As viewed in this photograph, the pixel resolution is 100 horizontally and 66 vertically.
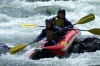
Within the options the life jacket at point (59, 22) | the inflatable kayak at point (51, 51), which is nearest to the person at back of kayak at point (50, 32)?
the inflatable kayak at point (51, 51)

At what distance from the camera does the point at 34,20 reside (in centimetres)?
1390

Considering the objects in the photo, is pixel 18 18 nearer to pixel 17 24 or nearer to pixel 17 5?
pixel 17 24

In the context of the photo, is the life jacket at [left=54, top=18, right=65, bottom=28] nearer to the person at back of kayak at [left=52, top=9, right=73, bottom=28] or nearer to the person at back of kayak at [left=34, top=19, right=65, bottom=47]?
the person at back of kayak at [left=52, top=9, right=73, bottom=28]

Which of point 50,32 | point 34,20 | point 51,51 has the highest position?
point 50,32

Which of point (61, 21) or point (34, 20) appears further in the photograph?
point (34, 20)

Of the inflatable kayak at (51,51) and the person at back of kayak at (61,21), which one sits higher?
the person at back of kayak at (61,21)

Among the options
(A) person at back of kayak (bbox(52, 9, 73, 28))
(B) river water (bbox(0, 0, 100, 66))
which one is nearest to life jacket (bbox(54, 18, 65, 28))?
(A) person at back of kayak (bbox(52, 9, 73, 28))

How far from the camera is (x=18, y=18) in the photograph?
47.0ft

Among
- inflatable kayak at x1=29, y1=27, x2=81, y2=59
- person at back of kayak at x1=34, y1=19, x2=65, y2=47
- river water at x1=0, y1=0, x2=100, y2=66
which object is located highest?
person at back of kayak at x1=34, y1=19, x2=65, y2=47

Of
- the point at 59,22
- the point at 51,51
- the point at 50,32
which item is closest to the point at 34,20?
the point at 59,22

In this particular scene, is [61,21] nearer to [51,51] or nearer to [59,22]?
[59,22]

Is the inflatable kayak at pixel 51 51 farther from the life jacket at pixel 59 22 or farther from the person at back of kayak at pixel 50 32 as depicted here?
the life jacket at pixel 59 22

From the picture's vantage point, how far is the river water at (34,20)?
8242 mm

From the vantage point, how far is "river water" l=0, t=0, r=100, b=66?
27.0ft
